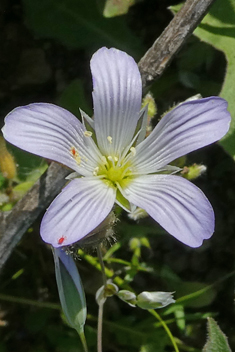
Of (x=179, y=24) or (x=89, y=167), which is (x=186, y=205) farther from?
(x=179, y=24)

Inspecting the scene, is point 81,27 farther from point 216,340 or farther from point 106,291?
point 216,340

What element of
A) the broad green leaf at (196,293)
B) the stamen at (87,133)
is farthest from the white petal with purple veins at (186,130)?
the broad green leaf at (196,293)

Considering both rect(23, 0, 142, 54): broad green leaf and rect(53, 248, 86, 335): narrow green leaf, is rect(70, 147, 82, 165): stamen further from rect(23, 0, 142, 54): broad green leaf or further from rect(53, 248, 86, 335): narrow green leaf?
rect(23, 0, 142, 54): broad green leaf

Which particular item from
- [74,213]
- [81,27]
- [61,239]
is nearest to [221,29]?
[81,27]

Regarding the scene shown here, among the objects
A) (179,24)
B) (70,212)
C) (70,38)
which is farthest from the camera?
(70,38)

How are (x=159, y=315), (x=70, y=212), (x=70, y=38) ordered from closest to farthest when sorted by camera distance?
(x=70, y=212) → (x=159, y=315) → (x=70, y=38)

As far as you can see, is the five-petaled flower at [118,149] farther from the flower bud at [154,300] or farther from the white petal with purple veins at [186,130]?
the flower bud at [154,300]

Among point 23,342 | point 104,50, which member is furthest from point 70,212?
point 23,342
